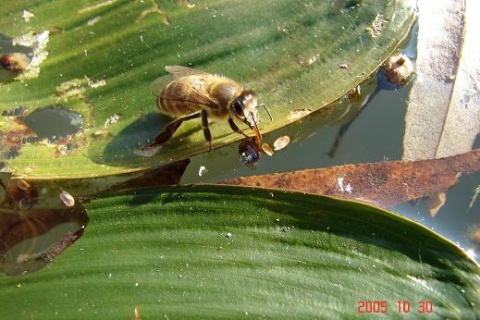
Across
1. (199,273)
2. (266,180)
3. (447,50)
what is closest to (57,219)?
(199,273)

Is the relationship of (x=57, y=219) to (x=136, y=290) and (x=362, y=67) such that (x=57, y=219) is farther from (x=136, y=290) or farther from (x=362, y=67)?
(x=362, y=67)

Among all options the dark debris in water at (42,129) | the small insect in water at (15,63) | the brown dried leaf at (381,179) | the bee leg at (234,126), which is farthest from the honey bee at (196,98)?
the small insect in water at (15,63)

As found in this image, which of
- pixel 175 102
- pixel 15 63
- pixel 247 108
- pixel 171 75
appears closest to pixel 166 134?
pixel 175 102

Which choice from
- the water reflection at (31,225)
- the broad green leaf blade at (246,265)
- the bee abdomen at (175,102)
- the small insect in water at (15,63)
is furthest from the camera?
the small insect in water at (15,63)

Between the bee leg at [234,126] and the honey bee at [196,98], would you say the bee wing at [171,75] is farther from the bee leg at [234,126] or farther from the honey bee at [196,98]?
the bee leg at [234,126]

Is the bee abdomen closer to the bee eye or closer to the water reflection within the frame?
the bee eye

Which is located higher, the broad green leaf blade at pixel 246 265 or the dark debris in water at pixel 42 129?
the dark debris in water at pixel 42 129

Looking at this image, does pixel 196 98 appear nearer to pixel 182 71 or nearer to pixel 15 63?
pixel 182 71
